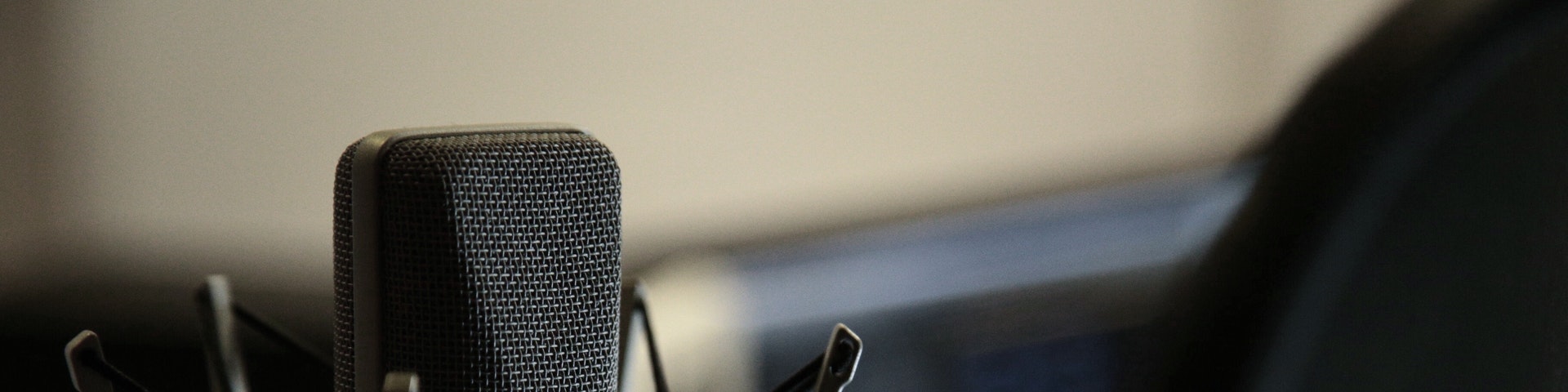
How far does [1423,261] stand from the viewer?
26 centimetres

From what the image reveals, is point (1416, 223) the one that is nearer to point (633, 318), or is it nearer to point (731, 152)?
point (633, 318)

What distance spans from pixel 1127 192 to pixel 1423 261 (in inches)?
22.8

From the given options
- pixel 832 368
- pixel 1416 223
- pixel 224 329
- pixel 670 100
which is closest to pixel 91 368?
pixel 224 329

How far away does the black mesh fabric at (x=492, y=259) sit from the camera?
266mm

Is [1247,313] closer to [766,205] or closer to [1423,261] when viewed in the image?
[1423,261]

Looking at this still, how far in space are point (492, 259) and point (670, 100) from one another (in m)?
1.15

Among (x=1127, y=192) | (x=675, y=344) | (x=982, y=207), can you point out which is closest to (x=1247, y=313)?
(x=675, y=344)

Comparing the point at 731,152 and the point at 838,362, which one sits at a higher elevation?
the point at 838,362

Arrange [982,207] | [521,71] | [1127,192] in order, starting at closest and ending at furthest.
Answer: [1127,192]
[982,207]
[521,71]

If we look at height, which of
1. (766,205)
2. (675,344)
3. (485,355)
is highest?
(485,355)

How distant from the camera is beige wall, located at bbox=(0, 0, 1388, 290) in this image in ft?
3.68

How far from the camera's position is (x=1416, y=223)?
0.83 feet

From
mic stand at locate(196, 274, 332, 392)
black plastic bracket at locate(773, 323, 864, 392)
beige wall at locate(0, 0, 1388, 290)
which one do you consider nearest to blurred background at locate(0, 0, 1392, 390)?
beige wall at locate(0, 0, 1388, 290)

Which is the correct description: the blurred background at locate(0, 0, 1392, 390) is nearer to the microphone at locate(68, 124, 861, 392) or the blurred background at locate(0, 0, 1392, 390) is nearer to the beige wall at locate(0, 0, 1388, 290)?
the beige wall at locate(0, 0, 1388, 290)
